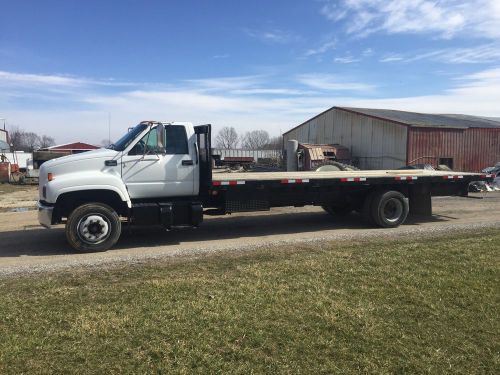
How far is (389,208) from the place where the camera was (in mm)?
10500

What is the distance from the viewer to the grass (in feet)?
11.8

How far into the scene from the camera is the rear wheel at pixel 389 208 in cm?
1025

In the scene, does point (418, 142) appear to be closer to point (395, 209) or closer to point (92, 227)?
point (395, 209)

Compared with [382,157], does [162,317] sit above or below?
below

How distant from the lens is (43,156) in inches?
1193

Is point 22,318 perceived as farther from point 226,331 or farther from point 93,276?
point 226,331

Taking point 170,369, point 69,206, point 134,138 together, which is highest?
point 134,138

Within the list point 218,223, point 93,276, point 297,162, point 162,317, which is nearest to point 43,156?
point 297,162

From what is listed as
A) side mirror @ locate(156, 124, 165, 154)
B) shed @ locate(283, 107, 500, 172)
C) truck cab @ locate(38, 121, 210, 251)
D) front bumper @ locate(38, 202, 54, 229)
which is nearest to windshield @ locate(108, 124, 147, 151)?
truck cab @ locate(38, 121, 210, 251)

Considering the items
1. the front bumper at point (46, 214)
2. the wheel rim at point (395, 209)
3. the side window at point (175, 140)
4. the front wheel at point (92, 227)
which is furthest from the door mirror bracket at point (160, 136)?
the wheel rim at point (395, 209)

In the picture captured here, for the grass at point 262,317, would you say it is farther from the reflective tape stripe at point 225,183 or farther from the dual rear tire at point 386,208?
the dual rear tire at point 386,208

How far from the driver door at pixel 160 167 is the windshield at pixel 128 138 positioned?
0.52ft

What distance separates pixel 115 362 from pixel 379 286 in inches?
129

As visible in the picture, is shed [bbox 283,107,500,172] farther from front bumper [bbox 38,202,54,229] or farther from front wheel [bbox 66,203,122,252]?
front bumper [bbox 38,202,54,229]
